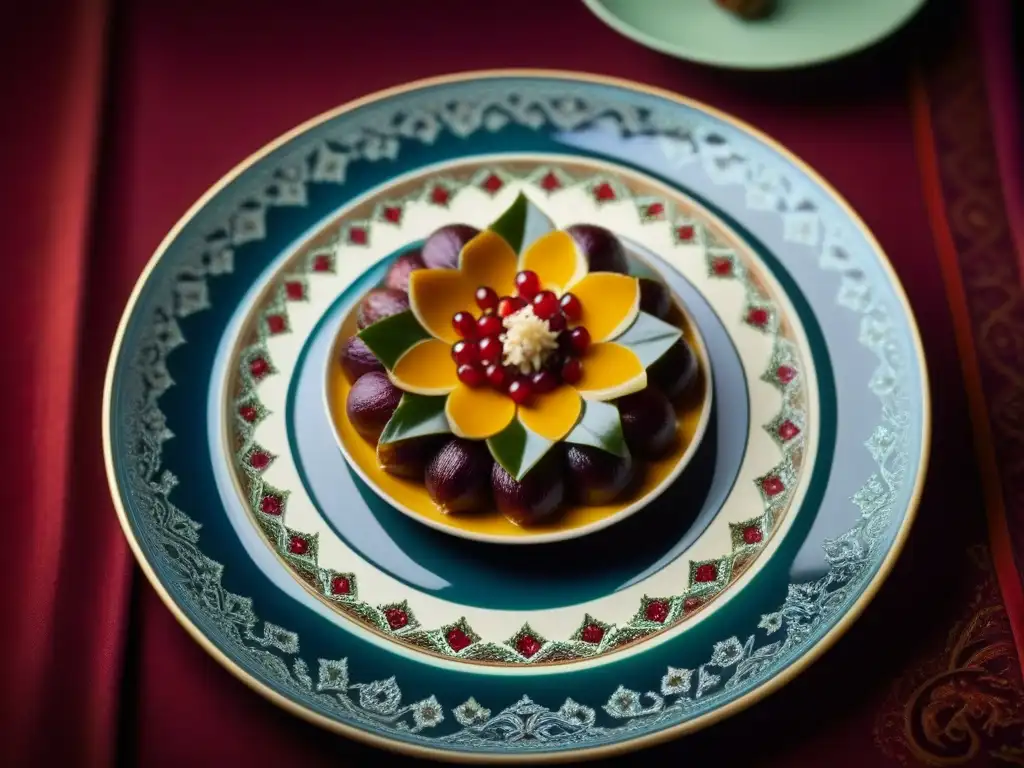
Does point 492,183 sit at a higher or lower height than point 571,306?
higher

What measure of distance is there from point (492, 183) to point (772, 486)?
525mm

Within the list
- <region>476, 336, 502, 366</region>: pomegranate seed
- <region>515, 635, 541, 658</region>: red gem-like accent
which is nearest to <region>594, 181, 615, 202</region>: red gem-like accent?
<region>476, 336, 502, 366</region>: pomegranate seed

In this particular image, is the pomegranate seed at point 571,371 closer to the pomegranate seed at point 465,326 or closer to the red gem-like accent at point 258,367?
the pomegranate seed at point 465,326

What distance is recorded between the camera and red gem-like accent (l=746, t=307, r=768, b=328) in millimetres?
1131

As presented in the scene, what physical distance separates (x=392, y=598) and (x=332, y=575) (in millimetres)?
64

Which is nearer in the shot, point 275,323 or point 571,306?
point 571,306

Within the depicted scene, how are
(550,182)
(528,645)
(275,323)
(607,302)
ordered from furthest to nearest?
(550,182), (275,323), (607,302), (528,645)

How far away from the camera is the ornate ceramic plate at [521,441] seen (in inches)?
35.9

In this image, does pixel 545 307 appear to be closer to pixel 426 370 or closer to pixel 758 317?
pixel 426 370

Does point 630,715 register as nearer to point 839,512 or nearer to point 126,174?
point 839,512

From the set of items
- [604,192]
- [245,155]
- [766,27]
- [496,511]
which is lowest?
[496,511]

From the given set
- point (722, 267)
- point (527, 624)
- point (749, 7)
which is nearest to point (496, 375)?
point (527, 624)

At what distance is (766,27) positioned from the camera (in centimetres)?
135

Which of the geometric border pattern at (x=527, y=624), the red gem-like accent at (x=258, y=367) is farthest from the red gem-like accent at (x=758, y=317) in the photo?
the red gem-like accent at (x=258, y=367)
